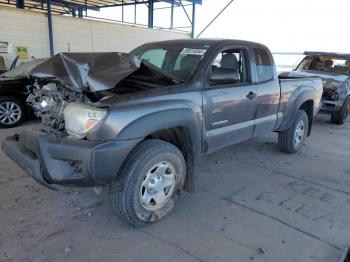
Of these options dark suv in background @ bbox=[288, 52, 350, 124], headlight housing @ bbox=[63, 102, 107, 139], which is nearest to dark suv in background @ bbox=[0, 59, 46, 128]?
headlight housing @ bbox=[63, 102, 107, 139]

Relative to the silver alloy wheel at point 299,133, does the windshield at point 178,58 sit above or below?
above

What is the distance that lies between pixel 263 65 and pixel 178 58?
1320 mm

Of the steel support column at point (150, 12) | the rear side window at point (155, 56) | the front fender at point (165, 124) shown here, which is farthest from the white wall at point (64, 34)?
the front fender at point (165, 124)

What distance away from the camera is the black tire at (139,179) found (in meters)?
3.00

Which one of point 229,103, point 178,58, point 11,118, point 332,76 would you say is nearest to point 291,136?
point 229,103

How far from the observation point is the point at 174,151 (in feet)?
10.8

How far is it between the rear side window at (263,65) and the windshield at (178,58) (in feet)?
3.10

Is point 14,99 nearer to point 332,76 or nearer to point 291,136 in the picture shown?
point 291,136

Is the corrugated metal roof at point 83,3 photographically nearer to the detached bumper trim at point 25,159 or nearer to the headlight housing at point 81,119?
the detached bumper trim at point 25,159

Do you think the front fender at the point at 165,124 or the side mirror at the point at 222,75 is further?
the side mirror at the point at 222,75

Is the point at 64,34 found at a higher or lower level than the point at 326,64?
higher

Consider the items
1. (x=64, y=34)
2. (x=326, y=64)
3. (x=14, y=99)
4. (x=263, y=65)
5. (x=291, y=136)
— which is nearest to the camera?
(x=263, y=65)

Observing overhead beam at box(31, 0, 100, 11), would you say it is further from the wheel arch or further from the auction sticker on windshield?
the wheel arch

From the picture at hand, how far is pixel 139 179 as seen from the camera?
9.99ft
